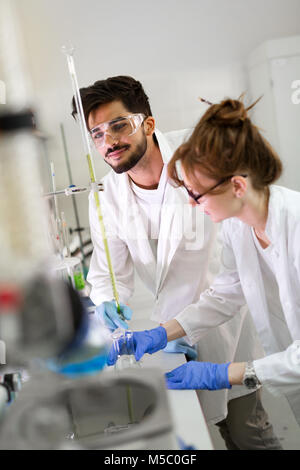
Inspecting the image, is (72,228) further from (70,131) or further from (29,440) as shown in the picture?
(29,440)

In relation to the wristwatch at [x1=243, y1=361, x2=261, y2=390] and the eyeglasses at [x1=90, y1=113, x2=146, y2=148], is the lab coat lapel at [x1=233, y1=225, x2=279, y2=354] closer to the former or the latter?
the wristwatch at [x1=243, y1=361, x2=261, y2=390]

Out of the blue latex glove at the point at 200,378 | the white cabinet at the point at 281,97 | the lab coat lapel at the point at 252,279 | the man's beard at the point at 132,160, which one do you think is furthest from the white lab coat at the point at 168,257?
the white cabinet at the point at 281,97

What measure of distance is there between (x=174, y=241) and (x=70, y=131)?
2.94 feet

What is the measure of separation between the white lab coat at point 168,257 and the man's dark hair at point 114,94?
176 millimetres

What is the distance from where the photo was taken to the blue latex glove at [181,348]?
160 cm

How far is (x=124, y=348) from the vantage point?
1438 millimetres

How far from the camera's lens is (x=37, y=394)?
0.67 metres

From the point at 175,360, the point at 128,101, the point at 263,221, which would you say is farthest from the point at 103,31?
the point at 175,360

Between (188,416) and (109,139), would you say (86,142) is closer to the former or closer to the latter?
(109,139)

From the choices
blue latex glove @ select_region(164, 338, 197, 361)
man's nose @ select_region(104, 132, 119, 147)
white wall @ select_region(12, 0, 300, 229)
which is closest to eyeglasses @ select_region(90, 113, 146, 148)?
man's nose @ select_region(104, 132, 119, 147)

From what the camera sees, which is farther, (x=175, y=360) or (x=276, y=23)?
(x=276, y=23)

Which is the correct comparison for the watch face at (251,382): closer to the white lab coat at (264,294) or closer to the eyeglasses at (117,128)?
the white lab coat at (264,294)
